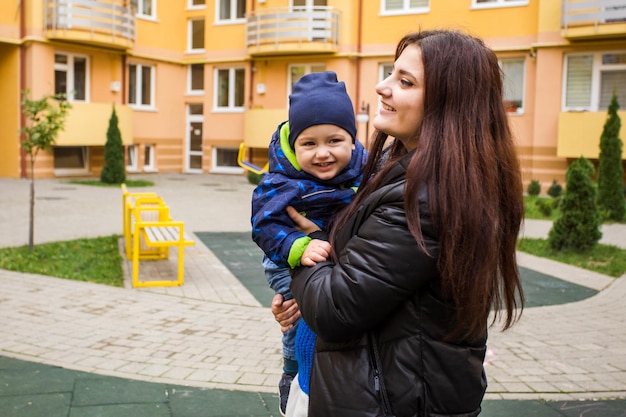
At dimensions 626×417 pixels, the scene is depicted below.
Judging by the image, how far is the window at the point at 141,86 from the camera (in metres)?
27.8

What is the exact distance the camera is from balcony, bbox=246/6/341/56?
25594 millimetres

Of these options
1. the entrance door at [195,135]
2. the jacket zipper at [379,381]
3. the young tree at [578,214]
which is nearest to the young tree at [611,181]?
the young tree at [578,214]

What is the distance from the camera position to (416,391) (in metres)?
1.75

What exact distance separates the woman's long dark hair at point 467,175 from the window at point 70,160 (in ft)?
81.7

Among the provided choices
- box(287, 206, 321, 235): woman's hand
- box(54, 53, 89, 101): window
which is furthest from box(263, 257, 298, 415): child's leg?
box(54, 53, 89, 101): window

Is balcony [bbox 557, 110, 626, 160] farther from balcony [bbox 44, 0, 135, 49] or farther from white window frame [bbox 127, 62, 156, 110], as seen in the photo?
white window frame [bbox 127, 62, 156, 110]

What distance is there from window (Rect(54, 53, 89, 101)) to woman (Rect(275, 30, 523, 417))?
969 inches

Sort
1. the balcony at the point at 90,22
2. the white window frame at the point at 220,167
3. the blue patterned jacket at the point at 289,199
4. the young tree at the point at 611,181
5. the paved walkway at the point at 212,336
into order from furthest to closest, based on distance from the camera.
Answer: the white window frame at the point at 220,167 < the balcony at the point at 90,22 < the young tree at the point at 611,181 < the paved walkway at the point at 212,336 < the blue patterned jacket at the point at 289,199

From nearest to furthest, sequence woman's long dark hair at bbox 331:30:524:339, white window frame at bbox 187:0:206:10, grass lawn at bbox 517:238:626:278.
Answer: woman's long dark hair at bbox 331:30:524:339 < grass lawn at bbox 517:238:626:278 < white window frame at bbox 187:0:206:10

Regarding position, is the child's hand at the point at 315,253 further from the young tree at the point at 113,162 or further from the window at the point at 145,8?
the window at the point at 145,8

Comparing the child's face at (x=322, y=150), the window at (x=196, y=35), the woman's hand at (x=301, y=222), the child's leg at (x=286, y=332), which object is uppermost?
the window at (x=196, y=35)

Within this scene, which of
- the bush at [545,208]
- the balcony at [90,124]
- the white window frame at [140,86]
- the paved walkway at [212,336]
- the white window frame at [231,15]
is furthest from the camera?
the white window frame at [231,15]

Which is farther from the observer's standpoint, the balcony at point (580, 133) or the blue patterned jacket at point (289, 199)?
the balcony at point (580, 133)

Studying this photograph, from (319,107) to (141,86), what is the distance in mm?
27311
